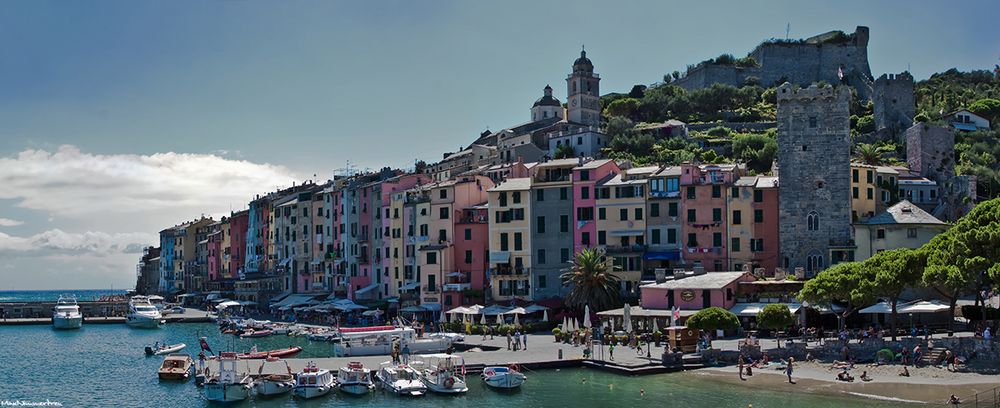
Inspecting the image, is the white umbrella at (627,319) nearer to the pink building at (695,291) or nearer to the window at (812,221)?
the pink building at (695,291)

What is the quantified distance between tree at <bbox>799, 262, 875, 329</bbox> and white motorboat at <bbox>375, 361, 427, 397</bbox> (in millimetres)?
22274

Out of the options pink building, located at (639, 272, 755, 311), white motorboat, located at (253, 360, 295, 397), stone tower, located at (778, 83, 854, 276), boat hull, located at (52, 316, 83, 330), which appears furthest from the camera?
boat hull, located at (52, 316, 83, 330)

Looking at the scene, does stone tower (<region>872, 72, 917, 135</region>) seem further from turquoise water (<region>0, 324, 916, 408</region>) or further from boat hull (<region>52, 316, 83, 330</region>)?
boat hull (<region>52, 316, 83, 330</region>)

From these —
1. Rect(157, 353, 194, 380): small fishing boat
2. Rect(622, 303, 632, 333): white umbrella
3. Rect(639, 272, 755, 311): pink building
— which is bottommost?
Rect(157, 353, 194, 380): small fishing boat

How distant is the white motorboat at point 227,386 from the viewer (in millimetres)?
53156

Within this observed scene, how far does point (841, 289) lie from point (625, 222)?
2515 cm

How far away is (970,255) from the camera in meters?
51.8

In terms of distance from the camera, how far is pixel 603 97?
170 m

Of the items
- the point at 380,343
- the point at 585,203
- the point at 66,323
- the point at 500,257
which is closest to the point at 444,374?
the point at 380,343

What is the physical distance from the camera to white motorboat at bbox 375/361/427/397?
54125 millimetres

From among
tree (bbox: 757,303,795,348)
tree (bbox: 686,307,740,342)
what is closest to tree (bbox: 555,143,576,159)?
tree (bbox: 686,307,740,342)

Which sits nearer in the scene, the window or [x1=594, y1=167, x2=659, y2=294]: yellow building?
the window

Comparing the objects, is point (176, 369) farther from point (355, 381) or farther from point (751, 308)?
point (751, 308)

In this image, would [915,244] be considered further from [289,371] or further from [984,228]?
[289,371]
